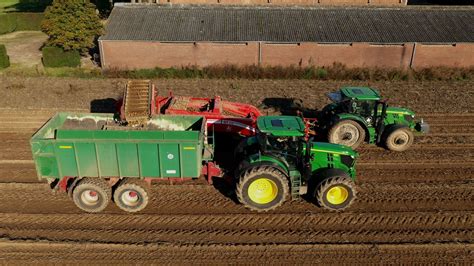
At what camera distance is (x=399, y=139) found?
14.4 m

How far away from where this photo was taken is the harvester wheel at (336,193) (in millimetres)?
10555

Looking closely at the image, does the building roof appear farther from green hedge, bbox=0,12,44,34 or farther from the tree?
green hedge, bbox=0,12,44,34

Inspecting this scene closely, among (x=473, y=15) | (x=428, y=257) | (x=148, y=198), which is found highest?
(x=473, y=15)

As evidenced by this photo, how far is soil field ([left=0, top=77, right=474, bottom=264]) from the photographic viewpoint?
9.69m

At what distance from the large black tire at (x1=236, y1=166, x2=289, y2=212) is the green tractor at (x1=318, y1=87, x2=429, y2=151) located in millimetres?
4287

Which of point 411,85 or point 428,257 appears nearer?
point 428,257

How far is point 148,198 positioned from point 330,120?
7179 mm

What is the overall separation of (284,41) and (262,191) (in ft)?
49.8

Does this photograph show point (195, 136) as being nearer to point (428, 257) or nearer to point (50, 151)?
point (50, 151)

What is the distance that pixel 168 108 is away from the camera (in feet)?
48.7

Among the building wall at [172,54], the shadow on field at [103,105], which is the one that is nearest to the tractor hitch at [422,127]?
the building wall at [172,54]

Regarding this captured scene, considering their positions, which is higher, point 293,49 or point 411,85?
point 293,49

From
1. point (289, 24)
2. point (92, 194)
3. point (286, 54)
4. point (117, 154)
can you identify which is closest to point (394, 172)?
point (117, 154)

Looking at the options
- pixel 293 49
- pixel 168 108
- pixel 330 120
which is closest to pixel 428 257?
pixel 330 120
